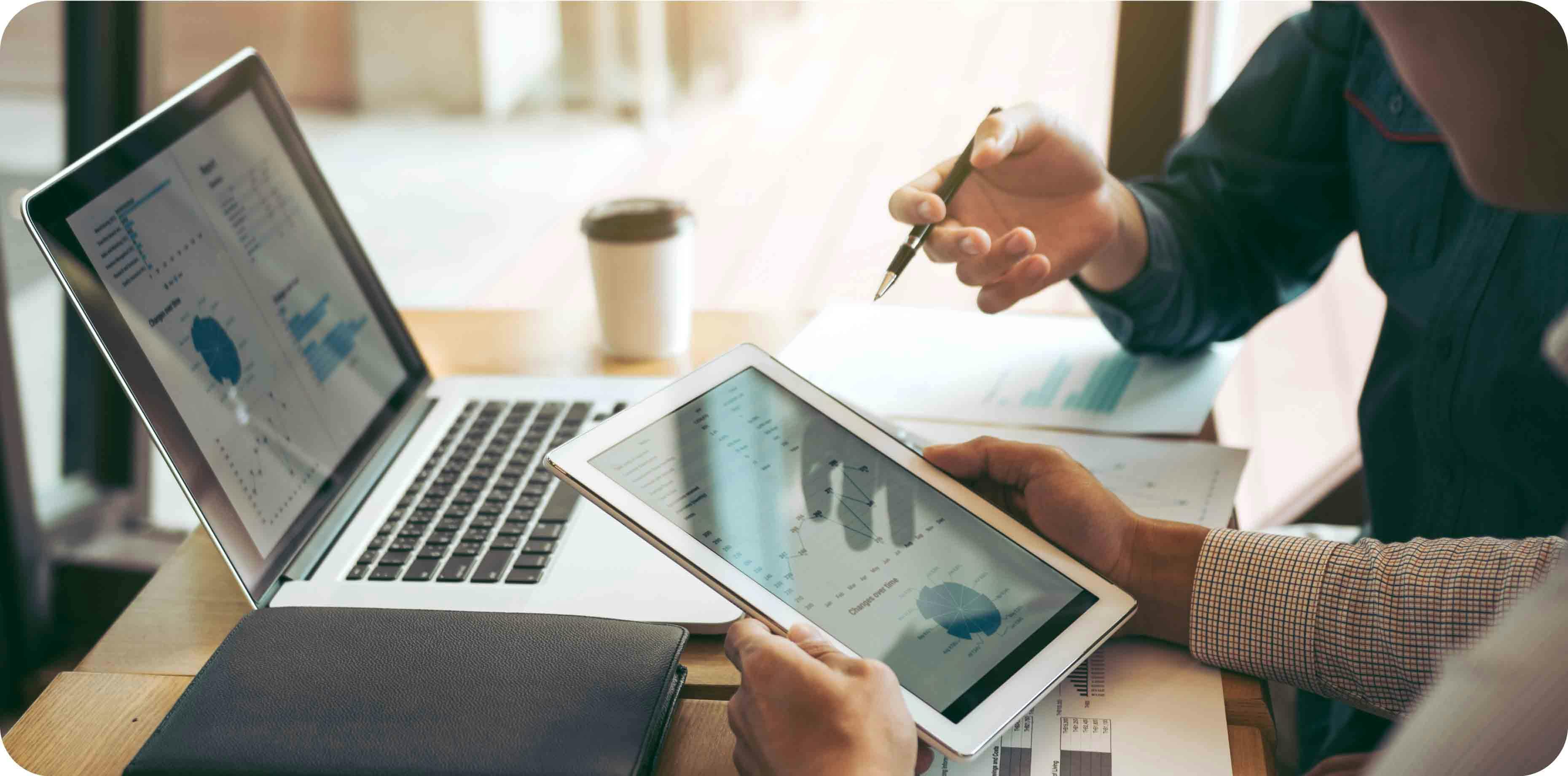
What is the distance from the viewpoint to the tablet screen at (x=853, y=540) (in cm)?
60

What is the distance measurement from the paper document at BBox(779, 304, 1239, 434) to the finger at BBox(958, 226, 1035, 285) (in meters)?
0.12

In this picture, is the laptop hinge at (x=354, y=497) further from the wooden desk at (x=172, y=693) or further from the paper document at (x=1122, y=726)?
the paper document at (x=1122, y=726)

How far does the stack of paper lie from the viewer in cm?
59

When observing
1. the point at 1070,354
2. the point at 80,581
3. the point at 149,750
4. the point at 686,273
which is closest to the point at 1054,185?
the point at 1070,354

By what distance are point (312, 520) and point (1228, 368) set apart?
0.76 meters

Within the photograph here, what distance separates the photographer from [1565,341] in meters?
0.36

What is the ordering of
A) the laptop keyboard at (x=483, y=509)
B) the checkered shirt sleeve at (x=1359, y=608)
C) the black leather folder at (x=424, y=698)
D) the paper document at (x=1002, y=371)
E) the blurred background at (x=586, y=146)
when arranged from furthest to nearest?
the blurred background at (x=586, y=146) → the paper document at (x=1002, y=371) → the laptop keyboard at (x=483, y=509) → the checkered shirt sleeve at (x=1359, y=608) → the black leather folder at (x=424, y=698)

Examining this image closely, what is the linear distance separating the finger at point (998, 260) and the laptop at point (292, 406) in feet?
1.02

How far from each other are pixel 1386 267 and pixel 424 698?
827 millimetres

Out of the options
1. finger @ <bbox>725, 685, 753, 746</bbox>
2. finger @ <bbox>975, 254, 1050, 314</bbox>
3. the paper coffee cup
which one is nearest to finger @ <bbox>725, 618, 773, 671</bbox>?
finger @ <bbox>725, 685, 753, 746</bbox>

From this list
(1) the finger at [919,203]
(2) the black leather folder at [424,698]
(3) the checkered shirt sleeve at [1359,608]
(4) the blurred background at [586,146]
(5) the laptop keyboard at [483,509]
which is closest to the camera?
(2) the black leather folder at [424,698]

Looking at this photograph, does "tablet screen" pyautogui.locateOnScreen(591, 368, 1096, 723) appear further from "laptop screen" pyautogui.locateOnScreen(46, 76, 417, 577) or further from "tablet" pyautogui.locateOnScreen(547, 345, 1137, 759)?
"laptop screen" pyautogui.locateOnScreen(46, 76, 417, 577)

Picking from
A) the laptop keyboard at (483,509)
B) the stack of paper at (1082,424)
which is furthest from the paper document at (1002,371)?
the laptop keyboard at (483,509)

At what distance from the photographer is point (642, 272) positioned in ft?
3.37
